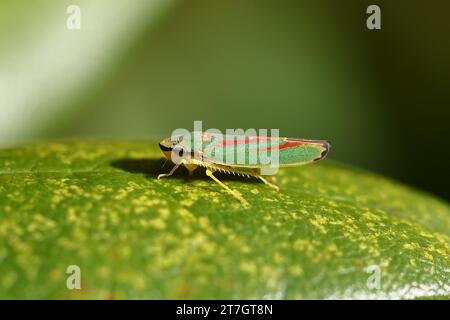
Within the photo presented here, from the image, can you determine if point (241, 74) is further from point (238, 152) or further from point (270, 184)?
point (270, 184)

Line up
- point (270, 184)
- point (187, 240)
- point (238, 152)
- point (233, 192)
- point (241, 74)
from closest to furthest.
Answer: point (187, 240), point (233, 192), point (270, 184), point (238, 152), point (241, 74)

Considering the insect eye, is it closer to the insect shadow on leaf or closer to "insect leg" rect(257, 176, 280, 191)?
the insect shadow on leaf

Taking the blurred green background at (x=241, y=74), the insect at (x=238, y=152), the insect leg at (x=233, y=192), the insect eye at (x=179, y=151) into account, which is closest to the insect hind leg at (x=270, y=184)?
the insect at (x=238, y=152)

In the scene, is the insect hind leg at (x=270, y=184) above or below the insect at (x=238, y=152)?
below

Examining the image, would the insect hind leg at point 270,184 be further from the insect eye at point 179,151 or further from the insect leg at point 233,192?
the insect eye at point 179,151

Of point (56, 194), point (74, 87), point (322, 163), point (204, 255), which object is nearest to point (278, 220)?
point (204, 255)

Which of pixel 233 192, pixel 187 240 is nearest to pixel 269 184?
pixel 233 192
